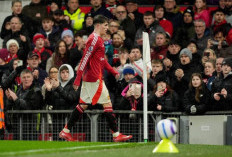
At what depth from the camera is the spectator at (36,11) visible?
66.6ft

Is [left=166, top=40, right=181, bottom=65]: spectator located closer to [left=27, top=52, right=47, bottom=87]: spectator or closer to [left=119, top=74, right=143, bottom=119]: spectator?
[left=119, top=74, right=143, bottom=119]: spectator

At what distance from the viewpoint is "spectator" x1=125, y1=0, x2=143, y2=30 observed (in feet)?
63.0

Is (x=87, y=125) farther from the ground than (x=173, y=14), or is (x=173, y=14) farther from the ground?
(x=173, y=14)

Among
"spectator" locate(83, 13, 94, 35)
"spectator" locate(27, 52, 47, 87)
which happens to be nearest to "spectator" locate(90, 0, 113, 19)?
"spectator" locate(83, 13, 94, 35)

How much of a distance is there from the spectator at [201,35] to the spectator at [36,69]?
413 centimetres

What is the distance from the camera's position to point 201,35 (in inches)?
701

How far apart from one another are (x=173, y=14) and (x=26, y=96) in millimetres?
5600

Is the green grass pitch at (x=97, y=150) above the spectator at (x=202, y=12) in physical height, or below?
below

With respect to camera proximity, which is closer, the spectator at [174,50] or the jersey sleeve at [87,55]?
the jersey sleeve at [87,55]

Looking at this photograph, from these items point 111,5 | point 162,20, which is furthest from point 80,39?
point 162,20

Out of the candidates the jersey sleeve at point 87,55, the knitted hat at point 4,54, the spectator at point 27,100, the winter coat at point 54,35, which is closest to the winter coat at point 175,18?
the winter coat at point 54,35

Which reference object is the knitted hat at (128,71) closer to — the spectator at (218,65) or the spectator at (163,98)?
the spectator at (163,98)

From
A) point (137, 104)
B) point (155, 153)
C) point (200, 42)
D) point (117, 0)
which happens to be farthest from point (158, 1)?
point (155, 153)

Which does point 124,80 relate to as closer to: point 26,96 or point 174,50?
point 174,50
